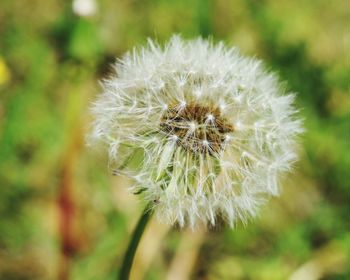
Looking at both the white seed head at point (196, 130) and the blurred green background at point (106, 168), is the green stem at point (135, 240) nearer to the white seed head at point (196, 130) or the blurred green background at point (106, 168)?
the white seed head at point (196, 130)

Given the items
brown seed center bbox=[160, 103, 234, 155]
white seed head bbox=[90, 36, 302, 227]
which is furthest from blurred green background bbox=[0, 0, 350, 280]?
brown seed center bbox=[160, 103, 234, 155]

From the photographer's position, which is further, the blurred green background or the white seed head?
the blurred green background

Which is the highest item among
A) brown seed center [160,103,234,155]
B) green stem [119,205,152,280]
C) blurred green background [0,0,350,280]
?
blurred green background [0,0,350,280]

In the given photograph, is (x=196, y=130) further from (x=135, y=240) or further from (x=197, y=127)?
(x=135, y=240)

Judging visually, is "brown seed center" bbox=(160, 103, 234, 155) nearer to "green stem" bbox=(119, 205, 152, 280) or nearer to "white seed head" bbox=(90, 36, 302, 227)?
"white seed head" bbox=(90, 36, 302, 227)

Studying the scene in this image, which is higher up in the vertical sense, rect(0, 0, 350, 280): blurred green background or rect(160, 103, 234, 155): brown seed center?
rect(0, 0, 350, 280): blurred green background

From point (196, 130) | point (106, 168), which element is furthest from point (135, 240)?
point (106, 168)

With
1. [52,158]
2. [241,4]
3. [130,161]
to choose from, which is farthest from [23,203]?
[241,4]
